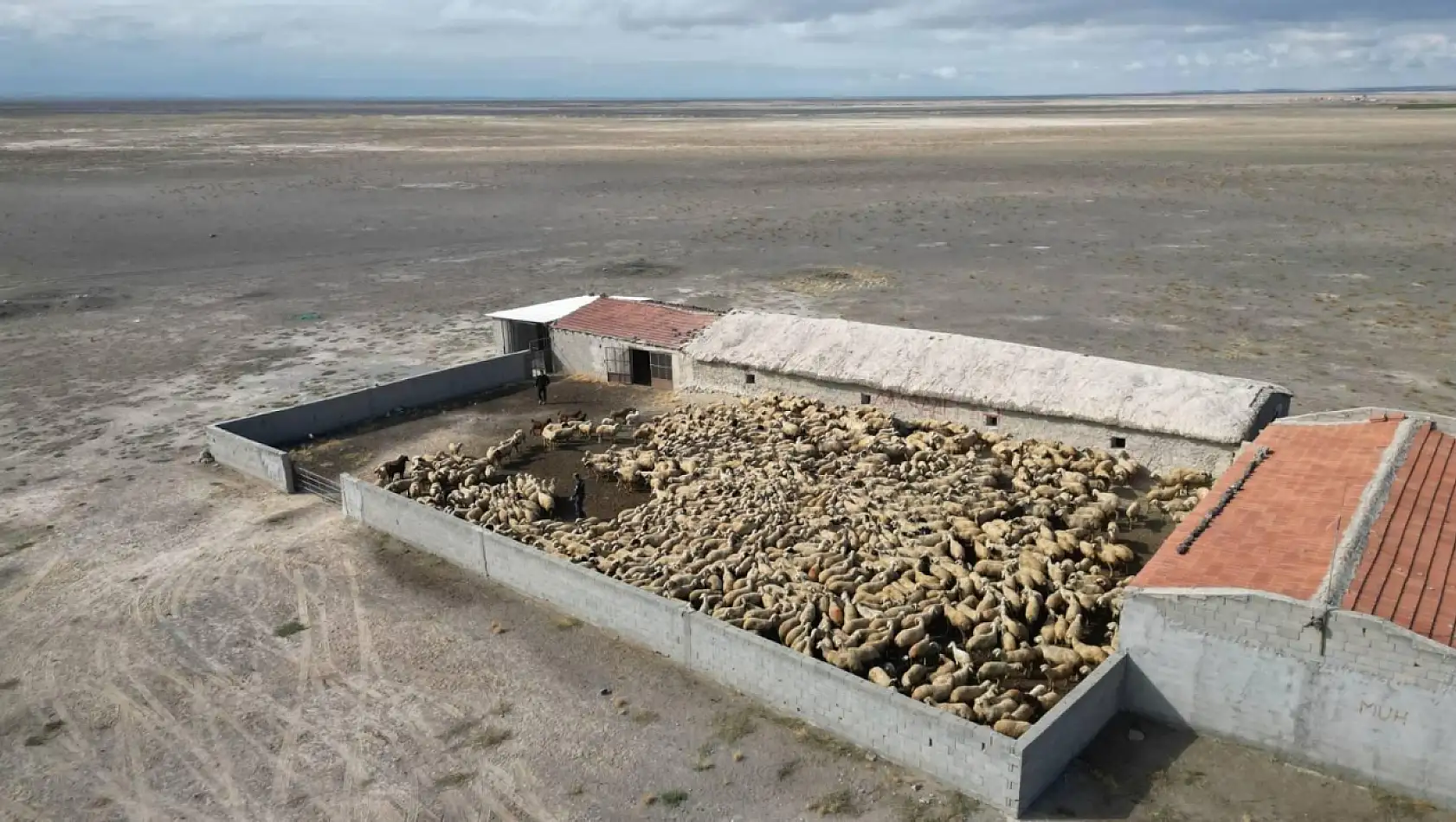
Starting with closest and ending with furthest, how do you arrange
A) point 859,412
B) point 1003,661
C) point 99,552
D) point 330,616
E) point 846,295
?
point 1003,661
point 330,616
point 99,552
point 859,412
point 846,295

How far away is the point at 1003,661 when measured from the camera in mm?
15883

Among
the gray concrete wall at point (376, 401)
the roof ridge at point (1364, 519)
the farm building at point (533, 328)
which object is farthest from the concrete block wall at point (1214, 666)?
the farm building at point (533, 328)

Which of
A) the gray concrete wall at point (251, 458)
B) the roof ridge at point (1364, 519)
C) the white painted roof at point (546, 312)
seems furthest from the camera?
the white painted roof at point (546, 312)

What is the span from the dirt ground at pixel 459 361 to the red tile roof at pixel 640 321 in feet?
19.1

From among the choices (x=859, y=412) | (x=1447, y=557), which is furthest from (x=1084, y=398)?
(x=1447, y=557)

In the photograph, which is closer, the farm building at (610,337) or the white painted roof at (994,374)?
the white painted roof at (994,374)

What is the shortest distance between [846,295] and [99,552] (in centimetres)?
2934

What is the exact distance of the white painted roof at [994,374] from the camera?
22.4 m

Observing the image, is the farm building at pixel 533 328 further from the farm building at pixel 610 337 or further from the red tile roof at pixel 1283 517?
the red tile roof at pixel 1283 517

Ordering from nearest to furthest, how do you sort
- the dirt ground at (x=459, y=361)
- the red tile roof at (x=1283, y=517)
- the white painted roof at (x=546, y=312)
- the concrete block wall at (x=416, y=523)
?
the dirt ground at (x=459, y=361)
the red tile roof at (x=1283, y=517)
the concrete block wall at (x=416, y=523)
the white painted roof at (x=546, y=312)

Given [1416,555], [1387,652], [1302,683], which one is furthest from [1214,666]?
[1416,555]

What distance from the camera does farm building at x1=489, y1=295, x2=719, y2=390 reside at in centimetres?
3039

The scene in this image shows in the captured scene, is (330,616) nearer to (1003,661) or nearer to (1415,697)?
(1003,661)

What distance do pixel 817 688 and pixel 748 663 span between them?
4.12ft
